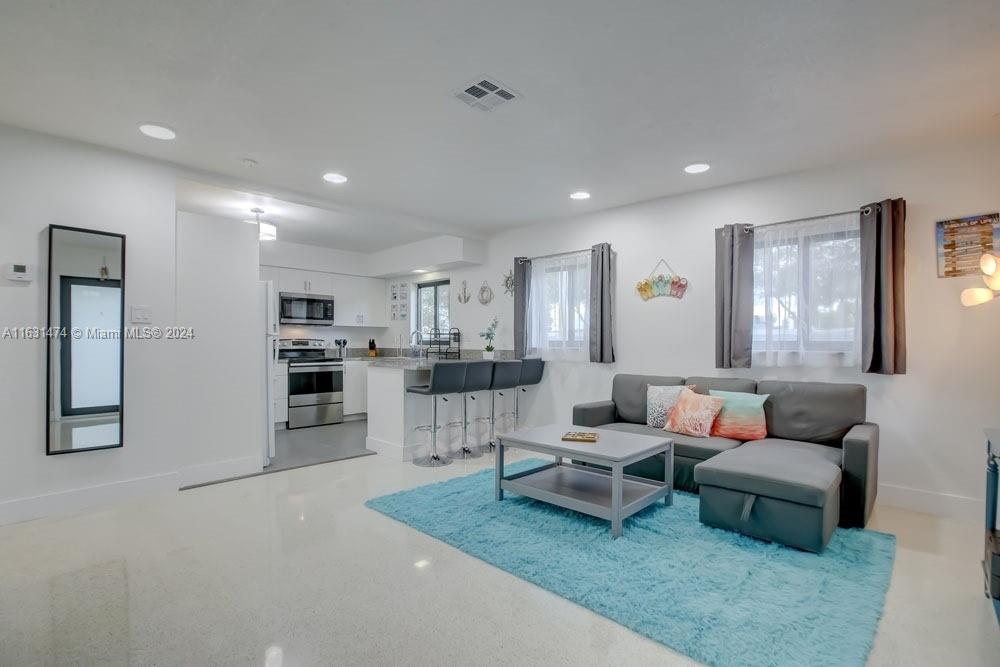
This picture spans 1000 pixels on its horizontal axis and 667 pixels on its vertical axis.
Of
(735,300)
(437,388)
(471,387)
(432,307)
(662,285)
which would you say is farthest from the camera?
(432,307)

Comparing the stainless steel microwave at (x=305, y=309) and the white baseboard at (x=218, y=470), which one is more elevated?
the stainless steel microwave at (x=305, y=309)

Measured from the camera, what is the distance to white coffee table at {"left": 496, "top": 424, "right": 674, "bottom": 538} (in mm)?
2881

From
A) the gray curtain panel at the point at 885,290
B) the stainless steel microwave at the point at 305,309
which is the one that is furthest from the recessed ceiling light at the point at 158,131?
the gray curtain panel at the point at 885,290

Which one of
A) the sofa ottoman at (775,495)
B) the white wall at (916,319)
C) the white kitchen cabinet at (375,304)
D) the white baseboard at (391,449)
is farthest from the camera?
the white kitchen cabinet at (375,304)

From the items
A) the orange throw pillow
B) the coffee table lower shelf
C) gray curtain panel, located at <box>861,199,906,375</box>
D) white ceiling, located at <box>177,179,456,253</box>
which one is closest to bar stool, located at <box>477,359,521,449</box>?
the coffee table lower shelf

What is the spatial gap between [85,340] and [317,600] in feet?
8.63

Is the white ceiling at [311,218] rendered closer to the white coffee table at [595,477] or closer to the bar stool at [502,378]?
the bar stool at [502,378]

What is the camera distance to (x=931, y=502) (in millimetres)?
3320

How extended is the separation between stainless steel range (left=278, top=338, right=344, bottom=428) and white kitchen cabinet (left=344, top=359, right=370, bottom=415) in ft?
0.25

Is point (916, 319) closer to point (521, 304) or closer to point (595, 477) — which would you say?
point (595, 477)

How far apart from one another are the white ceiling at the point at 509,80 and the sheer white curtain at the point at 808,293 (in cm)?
55

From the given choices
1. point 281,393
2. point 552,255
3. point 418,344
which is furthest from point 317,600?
point 418,344

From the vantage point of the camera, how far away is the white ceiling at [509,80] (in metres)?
2.06

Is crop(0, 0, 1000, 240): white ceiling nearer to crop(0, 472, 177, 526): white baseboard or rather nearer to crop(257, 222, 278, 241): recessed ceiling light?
crop(257, 222, 278, 241): recessed ceiling light
